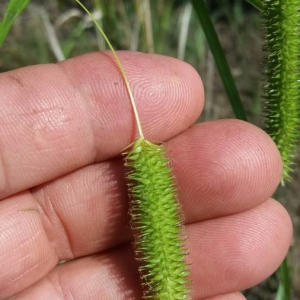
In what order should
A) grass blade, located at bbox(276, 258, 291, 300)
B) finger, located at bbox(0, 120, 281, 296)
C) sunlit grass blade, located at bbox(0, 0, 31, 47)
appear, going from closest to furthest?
1. sunlit grass blade, located at bbox(0, 0, 31, 47)
2. finger, located at bbox(0, 120, 281, 296)
3. grass blade, located at bbox(276, 258, 291, 300)

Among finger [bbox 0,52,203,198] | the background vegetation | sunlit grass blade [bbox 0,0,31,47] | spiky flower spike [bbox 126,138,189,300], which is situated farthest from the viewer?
the background vegetation

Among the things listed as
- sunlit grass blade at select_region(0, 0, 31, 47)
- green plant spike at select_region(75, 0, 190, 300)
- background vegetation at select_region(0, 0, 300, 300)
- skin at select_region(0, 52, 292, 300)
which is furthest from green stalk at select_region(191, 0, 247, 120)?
background vegetation at select_region(0, 0, 300, 300)

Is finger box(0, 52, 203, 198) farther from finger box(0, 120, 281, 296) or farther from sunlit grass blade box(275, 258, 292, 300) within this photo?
sunlit grass blade box(275, 258, 292, 300)

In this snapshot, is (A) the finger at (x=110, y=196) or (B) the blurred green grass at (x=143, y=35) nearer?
(A) the finger at (x=110, y=196)

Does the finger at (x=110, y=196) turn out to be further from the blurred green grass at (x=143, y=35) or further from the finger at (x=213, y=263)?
the blurred green grass at (x=143, y=35)

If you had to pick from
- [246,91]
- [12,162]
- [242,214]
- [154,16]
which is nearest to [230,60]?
[246,91]

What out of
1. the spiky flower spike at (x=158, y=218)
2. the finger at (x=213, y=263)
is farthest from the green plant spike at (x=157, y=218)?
the finger at (x=213, y=263)

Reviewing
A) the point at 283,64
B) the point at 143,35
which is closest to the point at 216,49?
the point at 283,64
